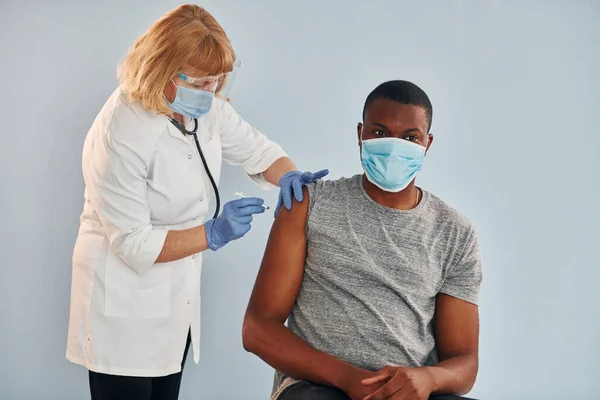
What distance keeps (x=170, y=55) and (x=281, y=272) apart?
2.06 feet

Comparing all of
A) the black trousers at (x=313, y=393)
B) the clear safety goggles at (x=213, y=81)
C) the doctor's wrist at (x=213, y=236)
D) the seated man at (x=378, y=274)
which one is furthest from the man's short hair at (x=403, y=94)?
the black trousers at (x=313, y=393)

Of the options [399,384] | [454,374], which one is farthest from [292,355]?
[454,374]

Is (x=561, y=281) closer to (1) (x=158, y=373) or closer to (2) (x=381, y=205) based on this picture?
(2) (x=381, y=205)

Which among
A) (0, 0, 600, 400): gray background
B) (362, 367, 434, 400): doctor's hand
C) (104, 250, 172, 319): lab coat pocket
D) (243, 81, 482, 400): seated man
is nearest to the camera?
(362, 367, 434, 400): doctor's hand

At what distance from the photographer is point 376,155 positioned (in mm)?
1756

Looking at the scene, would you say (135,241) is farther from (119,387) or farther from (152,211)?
(119,387)

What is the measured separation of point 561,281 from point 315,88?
1245 millimetres

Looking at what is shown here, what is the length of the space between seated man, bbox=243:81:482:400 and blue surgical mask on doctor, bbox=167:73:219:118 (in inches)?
15.6

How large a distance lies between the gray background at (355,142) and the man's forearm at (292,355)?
107 centimetres

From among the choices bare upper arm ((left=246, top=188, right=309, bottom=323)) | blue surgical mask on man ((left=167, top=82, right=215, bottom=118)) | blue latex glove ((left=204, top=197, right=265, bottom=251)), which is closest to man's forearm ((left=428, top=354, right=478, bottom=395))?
bare upper arm ((left=246, top=188, right=309, bottom=323))

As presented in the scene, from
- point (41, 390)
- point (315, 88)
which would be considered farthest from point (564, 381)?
point (41, 390)

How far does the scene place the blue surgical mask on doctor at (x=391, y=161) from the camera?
5.70ft

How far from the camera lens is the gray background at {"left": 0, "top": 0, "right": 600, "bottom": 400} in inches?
104

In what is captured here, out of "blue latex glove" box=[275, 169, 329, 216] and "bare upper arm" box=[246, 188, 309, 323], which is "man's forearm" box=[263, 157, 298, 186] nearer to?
"blue latex glove" box=[275, 169, 329, 216]
